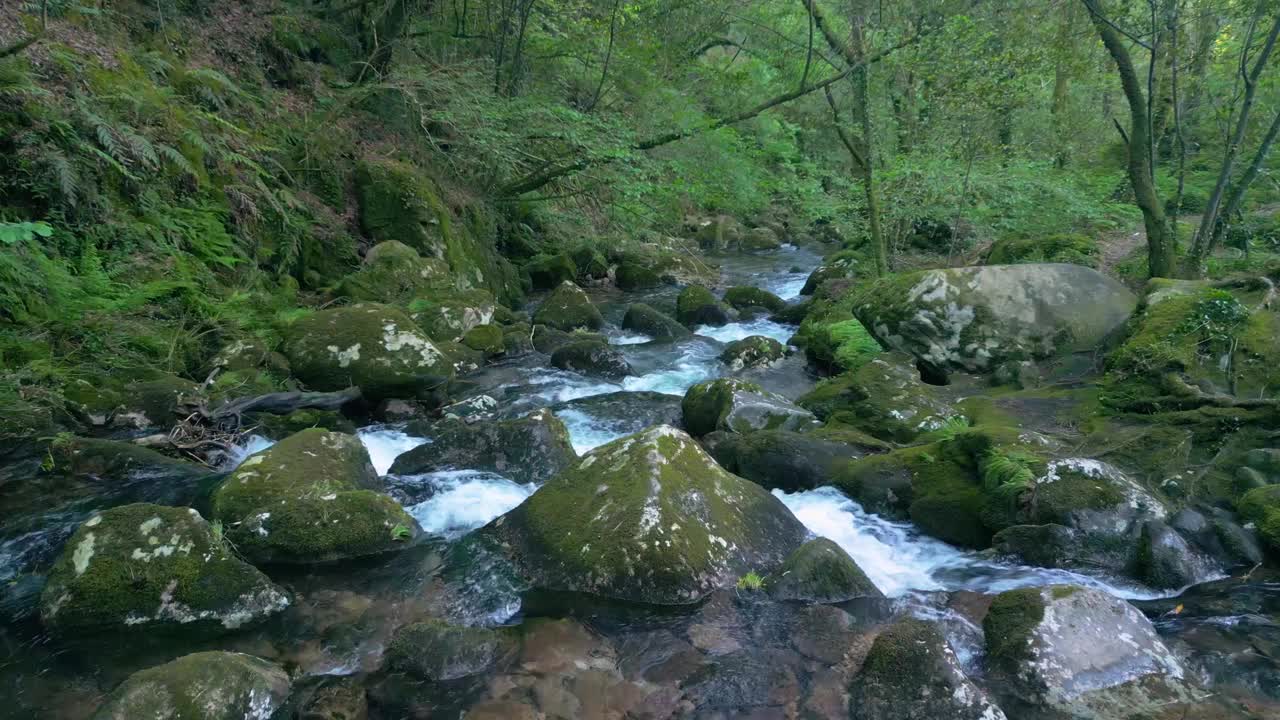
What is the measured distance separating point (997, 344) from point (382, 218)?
965 cm

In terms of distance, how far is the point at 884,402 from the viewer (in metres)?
7.38

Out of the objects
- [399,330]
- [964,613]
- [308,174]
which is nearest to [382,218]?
[308,174]

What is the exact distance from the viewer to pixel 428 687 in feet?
12.2

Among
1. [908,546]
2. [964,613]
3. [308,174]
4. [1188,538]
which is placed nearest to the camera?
[964,613]

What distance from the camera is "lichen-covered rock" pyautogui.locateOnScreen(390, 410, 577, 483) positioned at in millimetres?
6492

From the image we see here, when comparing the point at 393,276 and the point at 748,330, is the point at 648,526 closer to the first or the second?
the point at 393,276

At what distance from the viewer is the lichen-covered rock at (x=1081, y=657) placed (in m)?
3.51

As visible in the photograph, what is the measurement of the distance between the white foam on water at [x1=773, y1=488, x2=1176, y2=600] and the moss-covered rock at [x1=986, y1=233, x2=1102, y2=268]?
7174 mm

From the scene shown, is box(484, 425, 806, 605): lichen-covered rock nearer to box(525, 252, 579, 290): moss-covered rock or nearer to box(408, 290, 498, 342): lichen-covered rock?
box(408, 290, 498, 342): lichen-covered rock

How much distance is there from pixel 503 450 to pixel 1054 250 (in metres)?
9.51

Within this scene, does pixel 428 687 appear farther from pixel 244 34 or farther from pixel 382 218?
pixel 244 34

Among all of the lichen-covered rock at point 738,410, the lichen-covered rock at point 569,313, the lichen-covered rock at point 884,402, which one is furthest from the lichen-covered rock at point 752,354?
the lichen-covered rock at point 569,313

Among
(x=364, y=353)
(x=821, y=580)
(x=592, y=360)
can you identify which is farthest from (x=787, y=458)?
(x=364, y=353)

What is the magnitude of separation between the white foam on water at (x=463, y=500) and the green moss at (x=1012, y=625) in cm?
349
